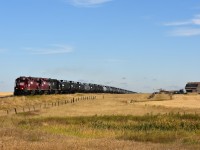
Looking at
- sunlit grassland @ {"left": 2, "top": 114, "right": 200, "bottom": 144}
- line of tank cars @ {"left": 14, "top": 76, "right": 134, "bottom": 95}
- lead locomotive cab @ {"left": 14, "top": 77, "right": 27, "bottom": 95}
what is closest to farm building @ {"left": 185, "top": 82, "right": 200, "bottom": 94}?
line of tank cars @ {"left": 14, "top": 76, "right": 134, "bottom": 95}

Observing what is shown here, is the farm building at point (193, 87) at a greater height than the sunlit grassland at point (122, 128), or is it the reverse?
the farm building at point (193, 87)

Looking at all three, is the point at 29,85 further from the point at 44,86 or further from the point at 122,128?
the point at 122,128

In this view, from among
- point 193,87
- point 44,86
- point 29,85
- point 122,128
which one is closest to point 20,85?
point 29,85

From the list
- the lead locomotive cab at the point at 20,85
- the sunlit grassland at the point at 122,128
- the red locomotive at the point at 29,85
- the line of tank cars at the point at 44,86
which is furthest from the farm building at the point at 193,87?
the sunlit grassland at the point at 122,128

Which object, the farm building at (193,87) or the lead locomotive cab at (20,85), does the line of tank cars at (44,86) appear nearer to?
the lead locomotive cab at (20,85)

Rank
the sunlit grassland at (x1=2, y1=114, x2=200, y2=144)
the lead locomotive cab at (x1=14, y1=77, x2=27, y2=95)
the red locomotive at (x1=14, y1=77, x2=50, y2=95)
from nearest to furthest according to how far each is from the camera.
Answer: the sunlit grassland at (x1=2, y1=114, x2=200, y2=144)
the lead locomotive cab at (x1=14, y1=77, x2=27, y2=95)
the red locomotive at (x1=14, y1=77, x2=50, y2=95)

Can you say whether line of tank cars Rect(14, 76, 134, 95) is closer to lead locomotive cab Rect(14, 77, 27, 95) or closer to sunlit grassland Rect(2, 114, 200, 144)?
lead locomotive cab Rect(14, 77, 27, 95)

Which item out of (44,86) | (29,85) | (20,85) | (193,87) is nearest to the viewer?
(20,85)

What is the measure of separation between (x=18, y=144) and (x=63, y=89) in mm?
98359

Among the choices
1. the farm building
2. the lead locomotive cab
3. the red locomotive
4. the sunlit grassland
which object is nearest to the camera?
the sunlit grassland

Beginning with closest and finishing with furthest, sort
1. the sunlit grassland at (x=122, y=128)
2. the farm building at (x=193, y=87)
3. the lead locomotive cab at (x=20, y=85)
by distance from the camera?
the sunlit grassland at (x=122, y=128) → the lead locomotive cab at (x=20, y=85) → the farm building at (x=193, y=87)

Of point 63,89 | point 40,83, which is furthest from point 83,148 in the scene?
point 63,89

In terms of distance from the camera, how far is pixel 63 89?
122 metres

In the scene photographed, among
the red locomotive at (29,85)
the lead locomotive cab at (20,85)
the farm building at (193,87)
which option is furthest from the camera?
the farm building at (193,87)
